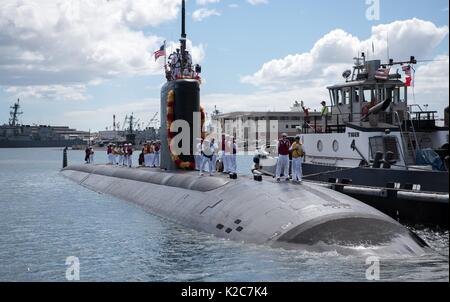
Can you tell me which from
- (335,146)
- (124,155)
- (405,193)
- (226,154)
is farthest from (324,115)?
(124,155)

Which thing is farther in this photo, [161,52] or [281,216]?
[161,52]

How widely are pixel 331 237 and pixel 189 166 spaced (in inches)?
415

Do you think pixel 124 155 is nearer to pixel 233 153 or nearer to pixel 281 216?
pixel 233 153

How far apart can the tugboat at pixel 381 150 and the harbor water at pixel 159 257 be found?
1284 mm

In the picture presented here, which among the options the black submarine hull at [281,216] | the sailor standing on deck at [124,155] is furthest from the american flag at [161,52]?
the black submarine hull at [281,216]

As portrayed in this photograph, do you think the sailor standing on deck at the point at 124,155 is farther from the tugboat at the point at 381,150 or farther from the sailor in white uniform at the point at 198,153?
the sailor in white uniform at the point at 198,153

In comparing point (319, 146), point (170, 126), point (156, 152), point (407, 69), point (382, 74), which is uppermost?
point (407, 69)

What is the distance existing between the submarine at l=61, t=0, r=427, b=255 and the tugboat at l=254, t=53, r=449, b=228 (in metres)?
3.06

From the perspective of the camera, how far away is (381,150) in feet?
67.9

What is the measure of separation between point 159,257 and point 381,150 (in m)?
11.8

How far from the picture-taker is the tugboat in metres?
15.9
